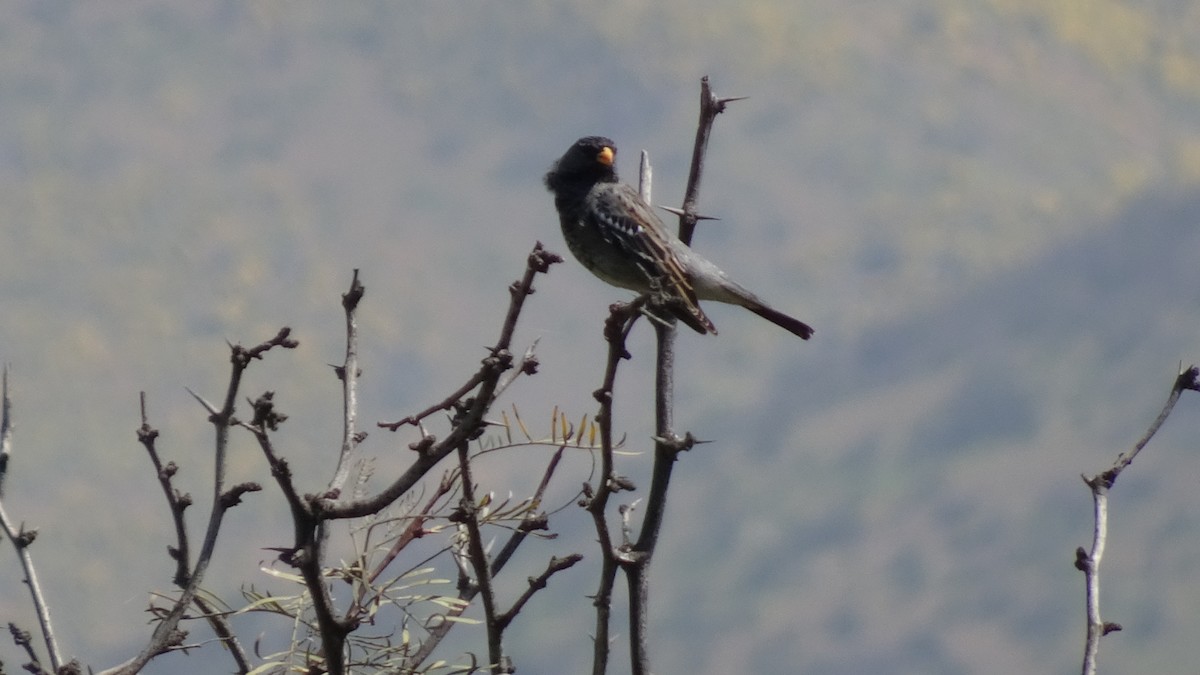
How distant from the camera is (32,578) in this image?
3500 millimetres

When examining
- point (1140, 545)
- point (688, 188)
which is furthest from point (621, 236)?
point (1140, 545)

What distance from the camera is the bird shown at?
8297mm

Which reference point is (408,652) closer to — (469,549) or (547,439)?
(469,549)

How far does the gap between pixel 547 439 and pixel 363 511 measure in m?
0.86

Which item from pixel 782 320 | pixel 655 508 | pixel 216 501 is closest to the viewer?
pixel 216 501

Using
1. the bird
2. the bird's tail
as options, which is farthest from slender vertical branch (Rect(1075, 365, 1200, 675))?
the bird's tail

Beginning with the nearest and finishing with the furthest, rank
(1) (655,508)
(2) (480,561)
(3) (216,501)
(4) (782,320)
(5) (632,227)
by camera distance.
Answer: (3) (216,501), (2) (480,561), (1) (655,508), (5) (632,227), (4) (782,320)

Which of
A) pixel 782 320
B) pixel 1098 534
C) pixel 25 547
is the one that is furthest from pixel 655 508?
pixel 782 320

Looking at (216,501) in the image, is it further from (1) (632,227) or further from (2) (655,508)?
(1) (632,227)

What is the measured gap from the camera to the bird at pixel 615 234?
830 cm

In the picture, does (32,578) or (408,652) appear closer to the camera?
(32,578)

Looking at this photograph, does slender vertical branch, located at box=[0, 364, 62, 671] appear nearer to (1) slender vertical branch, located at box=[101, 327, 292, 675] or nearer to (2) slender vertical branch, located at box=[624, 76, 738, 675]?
(1) slender vertical branch, located at box=[101, 327, 292, 675]

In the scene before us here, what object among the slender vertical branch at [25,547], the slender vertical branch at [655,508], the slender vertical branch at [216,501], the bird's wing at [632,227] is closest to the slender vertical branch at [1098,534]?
the slender vertical branch at [655,508]

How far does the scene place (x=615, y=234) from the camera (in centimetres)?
877
